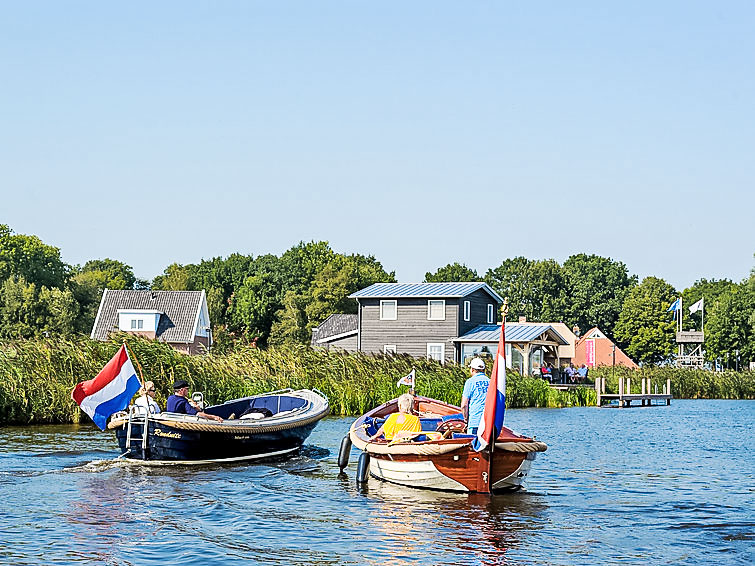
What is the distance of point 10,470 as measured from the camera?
19.2m

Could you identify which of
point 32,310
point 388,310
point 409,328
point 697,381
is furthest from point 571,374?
point 32,310

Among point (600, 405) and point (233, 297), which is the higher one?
point (233, 297)

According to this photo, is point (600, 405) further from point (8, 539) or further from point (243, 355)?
point (8, 539)

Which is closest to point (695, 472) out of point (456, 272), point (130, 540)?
Result: point (130, 540)

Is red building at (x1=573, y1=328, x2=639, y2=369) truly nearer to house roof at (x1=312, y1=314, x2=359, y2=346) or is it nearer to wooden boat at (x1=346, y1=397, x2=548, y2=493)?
house roof at (x1=312, y1=314, x2=359, y2=346)

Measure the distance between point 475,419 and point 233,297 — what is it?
8825 cm

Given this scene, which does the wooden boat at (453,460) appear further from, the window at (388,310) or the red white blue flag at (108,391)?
the window at (388,310)

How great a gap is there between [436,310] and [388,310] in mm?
3014

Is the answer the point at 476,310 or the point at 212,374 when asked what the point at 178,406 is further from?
the point at 476,310

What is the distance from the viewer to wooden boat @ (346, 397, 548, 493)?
16.1m

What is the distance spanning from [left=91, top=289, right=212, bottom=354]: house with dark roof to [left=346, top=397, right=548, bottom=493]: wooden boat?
59.3 metres

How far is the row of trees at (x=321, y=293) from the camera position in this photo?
8349 cm

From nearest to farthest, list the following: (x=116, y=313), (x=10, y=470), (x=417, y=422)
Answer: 1. (x=417, y=422)
2. (x=10, y=470)
3. (x=116, y=313)

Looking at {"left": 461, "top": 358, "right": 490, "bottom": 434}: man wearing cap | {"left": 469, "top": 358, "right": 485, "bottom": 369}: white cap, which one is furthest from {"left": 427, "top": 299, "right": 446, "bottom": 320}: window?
{"left": 461, "top": 358, "right": 490, "bottom": 434}: man wearing cap
